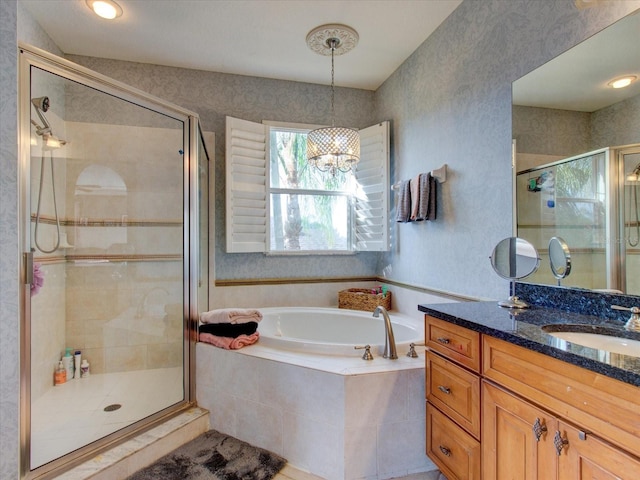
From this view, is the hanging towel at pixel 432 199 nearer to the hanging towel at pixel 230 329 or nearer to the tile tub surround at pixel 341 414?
the tile tub surround at pixel 341 414

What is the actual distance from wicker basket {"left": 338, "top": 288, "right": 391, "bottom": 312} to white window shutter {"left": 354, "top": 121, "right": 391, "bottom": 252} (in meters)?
0.43

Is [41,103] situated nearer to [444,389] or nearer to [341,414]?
[341,414]

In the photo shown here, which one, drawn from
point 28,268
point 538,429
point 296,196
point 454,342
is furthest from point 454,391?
point 296,196

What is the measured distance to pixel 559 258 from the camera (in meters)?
1.49

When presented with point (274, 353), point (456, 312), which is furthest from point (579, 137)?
point (274, 353)

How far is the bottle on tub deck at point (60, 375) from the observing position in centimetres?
217

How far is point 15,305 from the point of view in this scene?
1.37 meters

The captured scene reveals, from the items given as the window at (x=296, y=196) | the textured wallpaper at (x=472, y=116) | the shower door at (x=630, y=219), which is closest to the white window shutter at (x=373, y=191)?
the window at (x=296, y=196)

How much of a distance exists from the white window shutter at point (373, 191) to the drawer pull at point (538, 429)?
6.70 feet

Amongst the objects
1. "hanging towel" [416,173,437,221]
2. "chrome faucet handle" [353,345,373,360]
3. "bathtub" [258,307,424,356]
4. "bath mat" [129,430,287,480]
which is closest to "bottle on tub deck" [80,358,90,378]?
"bath mat" [129,430,287,480]

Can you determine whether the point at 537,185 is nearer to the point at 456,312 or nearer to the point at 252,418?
the point at 456,312

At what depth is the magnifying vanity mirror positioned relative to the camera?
1.56m

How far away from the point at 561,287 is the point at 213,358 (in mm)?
1914

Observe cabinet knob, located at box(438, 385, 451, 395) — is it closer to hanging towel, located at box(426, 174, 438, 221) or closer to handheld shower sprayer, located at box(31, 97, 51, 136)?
hanging towel, located at box(426, 174, 438, 221)
